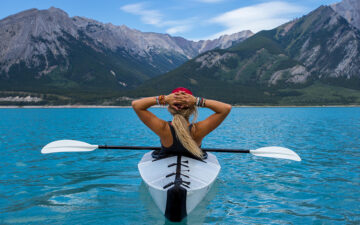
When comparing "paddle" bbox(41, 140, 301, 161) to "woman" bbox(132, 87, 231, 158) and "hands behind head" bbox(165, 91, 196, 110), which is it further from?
"hands behind head" bbox(165, 91, 196, 110)

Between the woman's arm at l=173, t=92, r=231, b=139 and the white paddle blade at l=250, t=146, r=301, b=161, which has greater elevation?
the woman's arm at l=173, t=92, r=231, b=139

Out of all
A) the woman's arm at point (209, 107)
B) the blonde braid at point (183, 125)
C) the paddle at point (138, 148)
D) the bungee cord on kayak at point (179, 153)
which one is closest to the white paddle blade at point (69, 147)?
the paddle at point (138, 148)

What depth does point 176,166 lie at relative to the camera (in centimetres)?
932

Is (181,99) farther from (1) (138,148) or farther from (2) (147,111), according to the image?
(1) (138,148)

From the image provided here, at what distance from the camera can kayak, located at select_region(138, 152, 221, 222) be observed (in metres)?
7.95

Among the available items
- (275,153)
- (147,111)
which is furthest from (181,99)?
(275,153)

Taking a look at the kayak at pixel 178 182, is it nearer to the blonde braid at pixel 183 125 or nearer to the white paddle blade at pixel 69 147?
the blonde braid at pixel 183 125

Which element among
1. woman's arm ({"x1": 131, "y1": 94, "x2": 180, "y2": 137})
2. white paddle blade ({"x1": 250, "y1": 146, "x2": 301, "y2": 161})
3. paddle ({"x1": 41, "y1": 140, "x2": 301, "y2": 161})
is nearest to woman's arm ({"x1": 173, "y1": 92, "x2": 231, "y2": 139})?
woman's arm ({"x1": 131, "y1": 94, "x2": 180, "y2": 137})

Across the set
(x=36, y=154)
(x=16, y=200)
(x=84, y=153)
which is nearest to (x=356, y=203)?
(x=16, y=200)

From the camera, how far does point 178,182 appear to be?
8227 mm

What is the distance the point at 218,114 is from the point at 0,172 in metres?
14.3

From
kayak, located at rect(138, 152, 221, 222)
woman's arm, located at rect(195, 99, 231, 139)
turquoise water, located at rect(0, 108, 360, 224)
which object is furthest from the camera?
turquoise water, located at rect(0, 108, 360, 224)

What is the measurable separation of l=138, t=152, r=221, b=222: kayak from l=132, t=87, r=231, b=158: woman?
0.77 metres

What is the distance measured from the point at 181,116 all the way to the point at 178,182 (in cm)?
192
